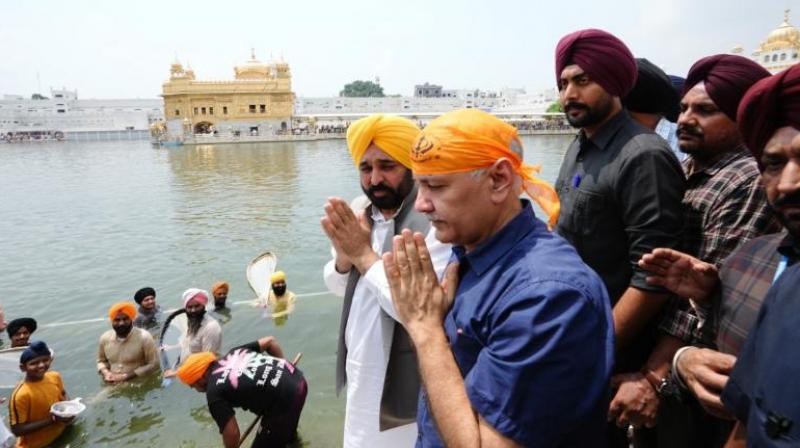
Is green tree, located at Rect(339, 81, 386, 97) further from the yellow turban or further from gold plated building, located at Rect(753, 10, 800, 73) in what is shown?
the yellow turban

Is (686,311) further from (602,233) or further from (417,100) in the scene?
(417,100)

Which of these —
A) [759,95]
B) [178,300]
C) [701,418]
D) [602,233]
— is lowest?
[178,300]

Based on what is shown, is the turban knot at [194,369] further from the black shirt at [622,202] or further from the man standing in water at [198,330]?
the black shirt at [622,202]

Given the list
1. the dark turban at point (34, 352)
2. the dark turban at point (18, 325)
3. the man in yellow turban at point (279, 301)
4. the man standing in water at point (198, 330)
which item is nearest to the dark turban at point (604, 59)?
the man standing in water at point (198, 330)

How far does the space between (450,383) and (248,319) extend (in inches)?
279

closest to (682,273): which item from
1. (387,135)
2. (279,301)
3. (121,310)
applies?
(387,135)

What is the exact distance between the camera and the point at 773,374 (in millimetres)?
Answer: 931

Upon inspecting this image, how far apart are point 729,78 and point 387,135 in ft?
4.61

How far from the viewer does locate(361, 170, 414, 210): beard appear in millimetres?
2191

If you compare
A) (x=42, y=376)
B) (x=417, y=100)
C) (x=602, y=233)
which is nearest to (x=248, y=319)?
(x=42, y=376)

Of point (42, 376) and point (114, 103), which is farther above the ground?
point (114, 103)

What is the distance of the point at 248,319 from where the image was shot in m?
7.71

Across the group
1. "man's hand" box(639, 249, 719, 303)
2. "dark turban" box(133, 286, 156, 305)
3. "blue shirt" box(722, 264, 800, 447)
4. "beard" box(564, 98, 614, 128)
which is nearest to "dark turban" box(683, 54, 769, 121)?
"beard" box(564, 98, 614, 128)

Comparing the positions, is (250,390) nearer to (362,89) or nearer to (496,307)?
(496,307)
